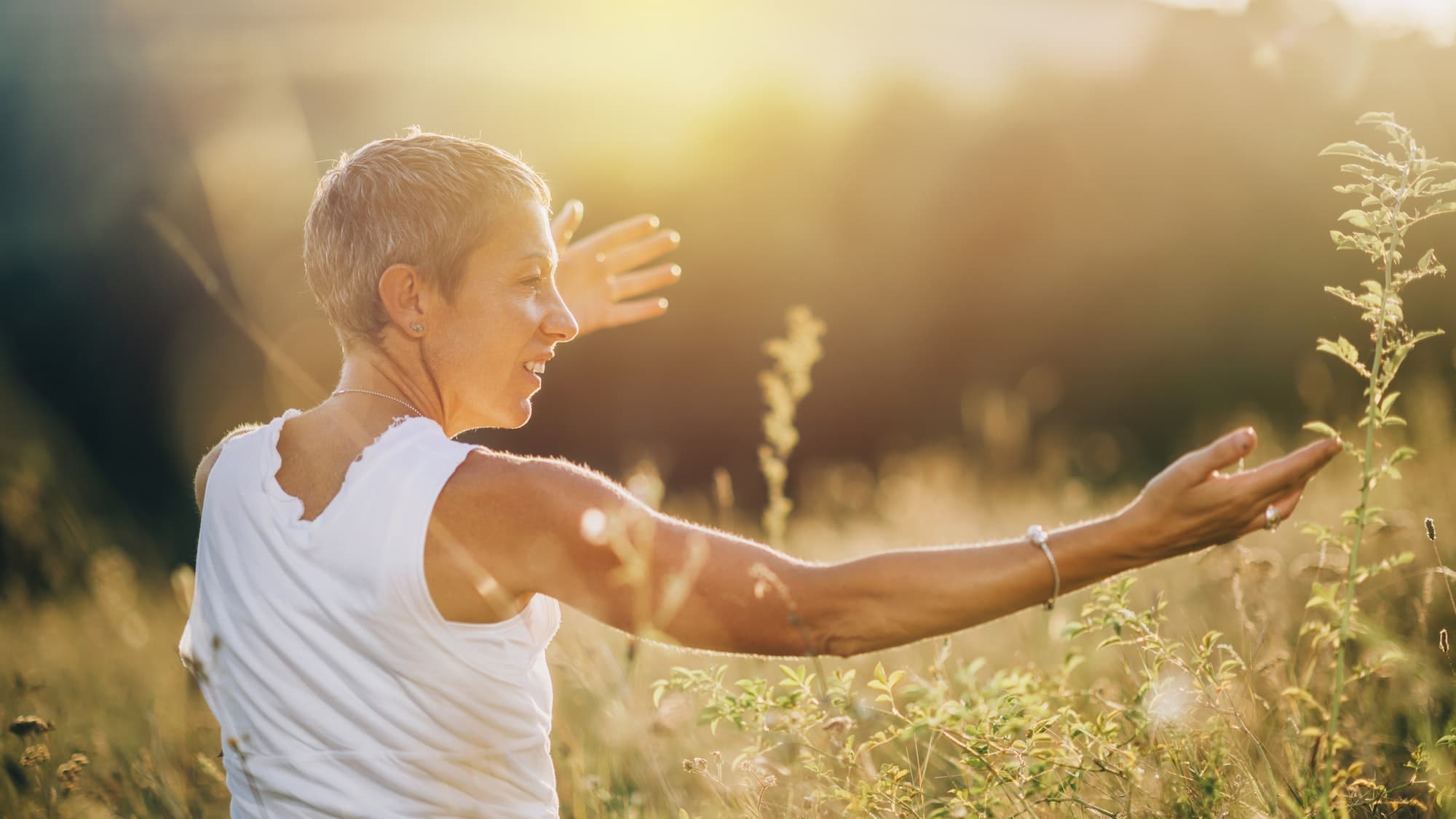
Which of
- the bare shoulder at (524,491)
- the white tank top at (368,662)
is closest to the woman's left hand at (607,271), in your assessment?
the white tank top at (368,662)

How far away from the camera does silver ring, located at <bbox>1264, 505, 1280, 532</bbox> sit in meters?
1.46

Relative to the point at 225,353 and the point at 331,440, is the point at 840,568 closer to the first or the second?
the point at 331,440

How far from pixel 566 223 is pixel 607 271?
0.64ft

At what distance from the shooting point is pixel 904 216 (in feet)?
43.3

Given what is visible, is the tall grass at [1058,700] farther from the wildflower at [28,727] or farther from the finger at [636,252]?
the finger at [636,252]

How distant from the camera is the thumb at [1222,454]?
1.41m

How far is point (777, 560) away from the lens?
161 cm

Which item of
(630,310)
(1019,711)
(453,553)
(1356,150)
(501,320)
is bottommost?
(1019,711)

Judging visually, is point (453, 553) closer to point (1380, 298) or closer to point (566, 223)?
point (1380, 298)

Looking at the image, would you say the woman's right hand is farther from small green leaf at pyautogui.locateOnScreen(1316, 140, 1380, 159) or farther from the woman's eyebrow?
the woman's eyebrow

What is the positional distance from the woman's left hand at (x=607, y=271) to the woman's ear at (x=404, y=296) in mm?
1063

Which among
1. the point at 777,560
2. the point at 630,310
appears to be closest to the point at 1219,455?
the point at 777,560

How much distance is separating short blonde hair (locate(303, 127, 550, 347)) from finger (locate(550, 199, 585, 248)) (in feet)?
2.99

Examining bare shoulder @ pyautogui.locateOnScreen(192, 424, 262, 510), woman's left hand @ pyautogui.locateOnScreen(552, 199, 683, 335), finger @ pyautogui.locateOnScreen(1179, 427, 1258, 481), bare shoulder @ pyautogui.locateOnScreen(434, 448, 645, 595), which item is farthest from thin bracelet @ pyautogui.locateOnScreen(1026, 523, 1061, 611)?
woman's left hand @ pyautogui.locateOnScreen(552, 199, 683, 335)
